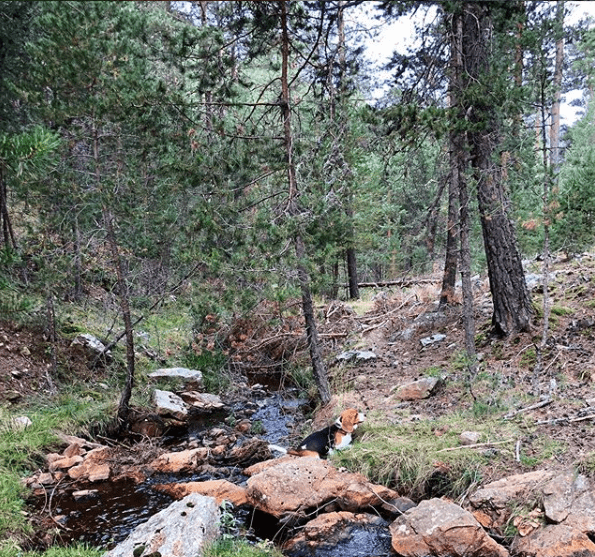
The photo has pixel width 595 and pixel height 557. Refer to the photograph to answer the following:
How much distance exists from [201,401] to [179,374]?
3.17 feet

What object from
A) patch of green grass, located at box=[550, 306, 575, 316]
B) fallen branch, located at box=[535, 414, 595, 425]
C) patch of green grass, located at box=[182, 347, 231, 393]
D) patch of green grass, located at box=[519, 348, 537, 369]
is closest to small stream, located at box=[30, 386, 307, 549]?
patch of green grass, located at box=[182, 347, 231, 393]

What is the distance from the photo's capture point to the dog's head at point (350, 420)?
20.3ft

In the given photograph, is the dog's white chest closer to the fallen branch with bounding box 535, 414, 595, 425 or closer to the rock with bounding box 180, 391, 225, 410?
the fallen branch with bounding box 535, 414, 595, 425

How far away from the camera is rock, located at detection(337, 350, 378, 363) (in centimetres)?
912

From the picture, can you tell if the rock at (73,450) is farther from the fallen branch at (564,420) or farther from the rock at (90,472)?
the fallen branch at (564,420)

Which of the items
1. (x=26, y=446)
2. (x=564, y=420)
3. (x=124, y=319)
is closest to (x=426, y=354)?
(x=564, y=420)

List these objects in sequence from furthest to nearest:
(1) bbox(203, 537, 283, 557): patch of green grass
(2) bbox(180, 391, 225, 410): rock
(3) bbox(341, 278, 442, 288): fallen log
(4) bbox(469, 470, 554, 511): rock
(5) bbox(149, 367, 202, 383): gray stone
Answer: (3) bbox(341, 278, 442, 288): fallen log
(5) bbox(149, 367, 202, 383): gray stone
(2) bbox(180, 391, 225, 410): rock
(4) bbox(469, 470, 554, 511): rock
(1) bbox(203, 537, 283, 557): patch of green grass

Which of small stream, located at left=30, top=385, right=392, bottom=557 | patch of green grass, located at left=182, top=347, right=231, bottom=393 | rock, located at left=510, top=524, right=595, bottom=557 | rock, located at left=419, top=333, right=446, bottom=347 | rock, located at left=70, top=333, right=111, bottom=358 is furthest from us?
rock, located at left=70, top=333, right=111, bottom=358

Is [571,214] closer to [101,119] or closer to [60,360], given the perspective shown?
[101,119]

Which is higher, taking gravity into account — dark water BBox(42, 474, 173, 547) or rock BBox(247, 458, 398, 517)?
rock BBox(247, 458, 398, 517)

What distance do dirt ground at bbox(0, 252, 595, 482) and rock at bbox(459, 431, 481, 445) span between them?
0.71 m

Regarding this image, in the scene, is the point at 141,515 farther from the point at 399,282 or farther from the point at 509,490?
the point at 399,282

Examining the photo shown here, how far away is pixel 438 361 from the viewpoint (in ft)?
26.4

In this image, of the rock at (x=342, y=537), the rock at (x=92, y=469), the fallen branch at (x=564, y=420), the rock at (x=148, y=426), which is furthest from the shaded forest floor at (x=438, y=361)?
the rock at (x=92, y=469)
